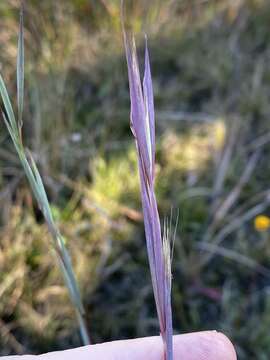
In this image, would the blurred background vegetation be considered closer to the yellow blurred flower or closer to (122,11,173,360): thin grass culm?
the yellow blurred flower

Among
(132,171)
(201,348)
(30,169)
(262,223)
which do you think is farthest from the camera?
(132,171)

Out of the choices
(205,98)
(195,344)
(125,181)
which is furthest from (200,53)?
(195,344)

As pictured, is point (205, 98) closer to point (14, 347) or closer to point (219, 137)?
point (219, 137)

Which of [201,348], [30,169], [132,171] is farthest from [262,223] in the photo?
[30,169]

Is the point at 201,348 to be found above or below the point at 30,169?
below

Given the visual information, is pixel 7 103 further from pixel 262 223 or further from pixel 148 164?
pixel 262 223

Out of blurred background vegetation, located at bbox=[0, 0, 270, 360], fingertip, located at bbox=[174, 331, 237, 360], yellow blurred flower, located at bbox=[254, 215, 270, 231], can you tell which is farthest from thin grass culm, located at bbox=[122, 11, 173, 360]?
yellow blurred flower, located at bbox=[254, 215, 270, 231]
